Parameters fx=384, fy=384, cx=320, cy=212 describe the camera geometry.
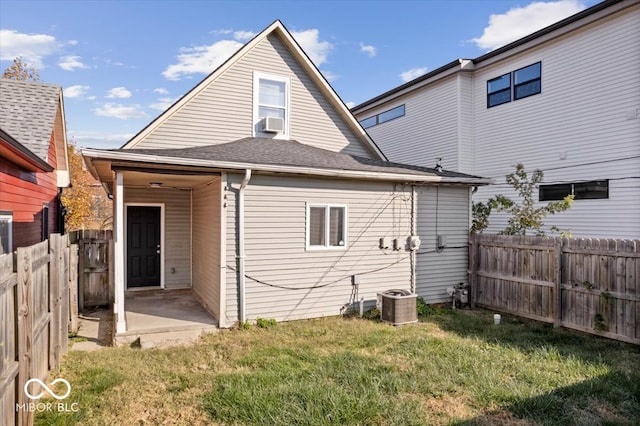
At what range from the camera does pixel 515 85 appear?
497 inches

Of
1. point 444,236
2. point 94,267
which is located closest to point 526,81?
point 444,236

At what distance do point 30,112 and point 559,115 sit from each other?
13.7 metres

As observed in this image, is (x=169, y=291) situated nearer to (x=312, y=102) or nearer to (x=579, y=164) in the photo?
(x=312, y=102)

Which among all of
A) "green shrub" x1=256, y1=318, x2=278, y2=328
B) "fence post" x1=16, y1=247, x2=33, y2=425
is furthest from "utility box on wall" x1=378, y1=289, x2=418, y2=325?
"fence post" x1=16, y1=247, x2=33, y2=425

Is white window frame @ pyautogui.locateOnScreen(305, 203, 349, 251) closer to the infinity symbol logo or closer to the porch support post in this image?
the porch support post

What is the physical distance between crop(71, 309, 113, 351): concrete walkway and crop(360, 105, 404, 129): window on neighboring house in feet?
43.7

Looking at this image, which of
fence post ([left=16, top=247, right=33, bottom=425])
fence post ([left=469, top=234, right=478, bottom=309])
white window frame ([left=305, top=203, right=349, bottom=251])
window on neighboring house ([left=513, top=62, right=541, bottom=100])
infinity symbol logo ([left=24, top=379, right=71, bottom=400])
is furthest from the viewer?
window on neighboring house ([left=513, top=62, right=541, bottom=100])

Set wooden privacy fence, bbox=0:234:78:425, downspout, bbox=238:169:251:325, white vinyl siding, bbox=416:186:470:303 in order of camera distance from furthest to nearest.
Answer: white vinyl siding, bbox=416:186:470:303 < downspout, bbox=238:169:251:325 < wooden privacy fence, bbox=0:234:78:425

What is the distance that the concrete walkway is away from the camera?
19.9 feet

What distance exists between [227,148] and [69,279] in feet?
12.6

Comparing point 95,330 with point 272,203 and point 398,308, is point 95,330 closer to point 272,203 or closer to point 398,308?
point 272,203

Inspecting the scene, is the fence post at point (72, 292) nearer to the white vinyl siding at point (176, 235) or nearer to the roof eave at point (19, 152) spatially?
the roof eave at point (19, 152)

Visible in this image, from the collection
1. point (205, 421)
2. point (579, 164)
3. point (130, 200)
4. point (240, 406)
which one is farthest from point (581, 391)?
point (130, 200)

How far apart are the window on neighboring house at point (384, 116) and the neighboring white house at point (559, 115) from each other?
3.26 feet
